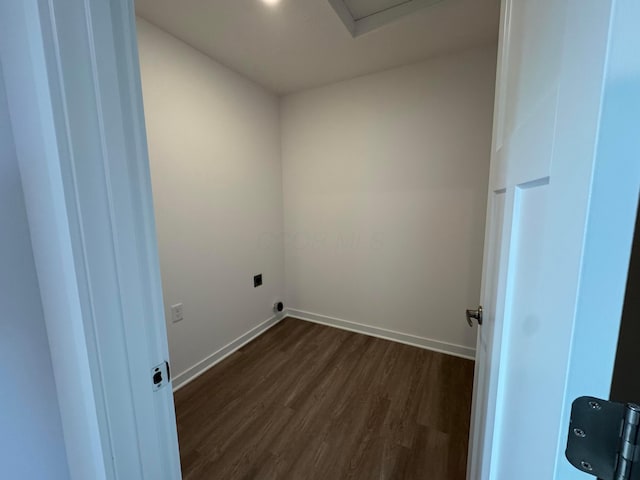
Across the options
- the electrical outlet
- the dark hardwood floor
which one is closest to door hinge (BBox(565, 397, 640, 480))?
the dark hardwood floor

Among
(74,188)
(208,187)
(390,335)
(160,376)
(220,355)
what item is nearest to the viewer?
(74,188)

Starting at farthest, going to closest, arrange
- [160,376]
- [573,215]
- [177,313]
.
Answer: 1. [177,313]
2. [160,376]
3. [573,215]

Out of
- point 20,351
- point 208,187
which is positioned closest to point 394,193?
point 208,187

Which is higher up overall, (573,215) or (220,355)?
(573,215)

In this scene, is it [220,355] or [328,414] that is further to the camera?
[220,355]

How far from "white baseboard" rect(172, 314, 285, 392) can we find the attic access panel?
2.48m

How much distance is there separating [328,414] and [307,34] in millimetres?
2372

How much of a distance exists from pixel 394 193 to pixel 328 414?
67.0 inches

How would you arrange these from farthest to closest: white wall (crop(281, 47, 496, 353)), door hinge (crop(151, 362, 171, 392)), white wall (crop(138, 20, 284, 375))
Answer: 1. white wall (crop(281, 47, 496, 353))
2. white wall (crop(138, 20, 284, 375))
3. door hinge (crop(151, 362, 171, 392))

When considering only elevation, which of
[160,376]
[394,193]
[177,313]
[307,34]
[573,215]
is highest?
[307,34]

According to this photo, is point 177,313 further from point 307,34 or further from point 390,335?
point 307,34

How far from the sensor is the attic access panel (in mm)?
1497

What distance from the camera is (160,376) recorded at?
61cm

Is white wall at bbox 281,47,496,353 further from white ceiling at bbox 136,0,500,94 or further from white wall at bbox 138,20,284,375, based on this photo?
white wall at bbox 138,20,284,375
